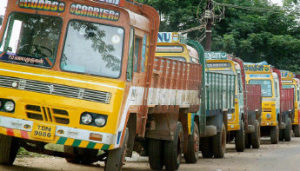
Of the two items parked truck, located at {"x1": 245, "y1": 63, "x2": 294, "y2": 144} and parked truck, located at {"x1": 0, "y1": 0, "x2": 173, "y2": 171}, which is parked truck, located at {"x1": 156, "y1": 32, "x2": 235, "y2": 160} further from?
parked truck, located at {"x1": 245, "y1": 63, "x2": 294, "y2": 144}

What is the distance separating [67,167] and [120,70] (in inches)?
132

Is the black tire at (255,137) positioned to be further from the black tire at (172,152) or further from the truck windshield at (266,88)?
the black tire at (172,152)

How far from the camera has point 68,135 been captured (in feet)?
29.2

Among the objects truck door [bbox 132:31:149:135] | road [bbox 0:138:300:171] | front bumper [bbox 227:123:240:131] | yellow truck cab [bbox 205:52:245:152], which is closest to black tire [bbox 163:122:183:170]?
road [bbox 0:138:300:171]

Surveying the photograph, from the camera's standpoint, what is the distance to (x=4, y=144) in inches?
398

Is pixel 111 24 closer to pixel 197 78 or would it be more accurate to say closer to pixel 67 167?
pixel 67 167

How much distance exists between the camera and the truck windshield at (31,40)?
9.35 metres

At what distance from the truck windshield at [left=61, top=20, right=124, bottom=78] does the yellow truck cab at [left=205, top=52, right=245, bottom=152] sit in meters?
11.4

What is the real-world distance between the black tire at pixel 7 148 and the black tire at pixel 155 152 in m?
3.11

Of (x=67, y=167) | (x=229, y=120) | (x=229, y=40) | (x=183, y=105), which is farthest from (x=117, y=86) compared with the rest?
(x=229, y=40)

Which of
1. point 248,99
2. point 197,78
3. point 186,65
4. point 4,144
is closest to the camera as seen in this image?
point 4,144

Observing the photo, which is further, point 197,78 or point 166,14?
point 166,14

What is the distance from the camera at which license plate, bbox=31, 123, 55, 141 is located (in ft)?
29.3

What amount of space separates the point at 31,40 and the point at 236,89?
12095mm
